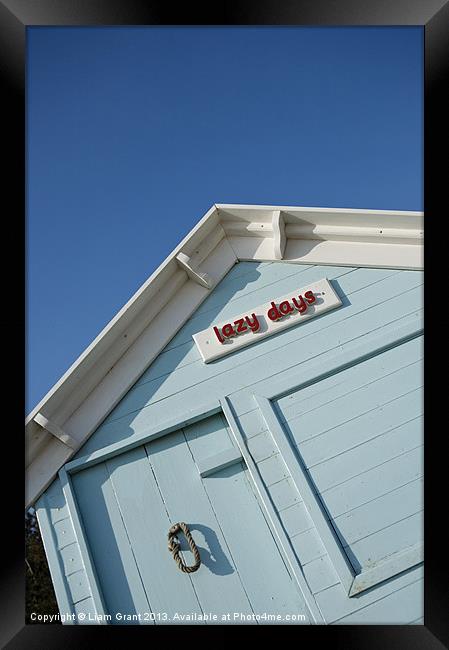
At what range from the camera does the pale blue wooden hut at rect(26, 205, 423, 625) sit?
11.3 ft

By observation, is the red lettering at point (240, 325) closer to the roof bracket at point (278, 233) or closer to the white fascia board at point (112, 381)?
the white fascia board at point (112, 381)

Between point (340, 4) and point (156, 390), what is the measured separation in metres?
2.27

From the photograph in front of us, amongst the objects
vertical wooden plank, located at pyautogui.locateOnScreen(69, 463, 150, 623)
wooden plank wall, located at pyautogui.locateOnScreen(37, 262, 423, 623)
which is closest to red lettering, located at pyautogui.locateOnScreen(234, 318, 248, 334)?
wooden plank wall, located at pyautogui.locateOnScreen(37, 262, 423, 623)

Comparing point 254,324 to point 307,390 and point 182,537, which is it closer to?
point 307,390

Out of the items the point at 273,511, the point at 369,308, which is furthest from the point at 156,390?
the point at 369,308

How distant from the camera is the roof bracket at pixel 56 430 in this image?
12.4 feet

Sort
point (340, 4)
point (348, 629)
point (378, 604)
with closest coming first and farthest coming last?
point (348, 629) < point (340, 4) < point (378, 604)

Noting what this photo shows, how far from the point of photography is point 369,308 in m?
4.14

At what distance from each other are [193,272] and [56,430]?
4.14 feet

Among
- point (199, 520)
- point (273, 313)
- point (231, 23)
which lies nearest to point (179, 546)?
point (199, 520)

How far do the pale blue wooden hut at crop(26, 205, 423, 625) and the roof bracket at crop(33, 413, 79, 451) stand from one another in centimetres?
1

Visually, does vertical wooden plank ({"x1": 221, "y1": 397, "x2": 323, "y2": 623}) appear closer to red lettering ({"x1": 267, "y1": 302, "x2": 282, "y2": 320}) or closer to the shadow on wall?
the shadow on wall
